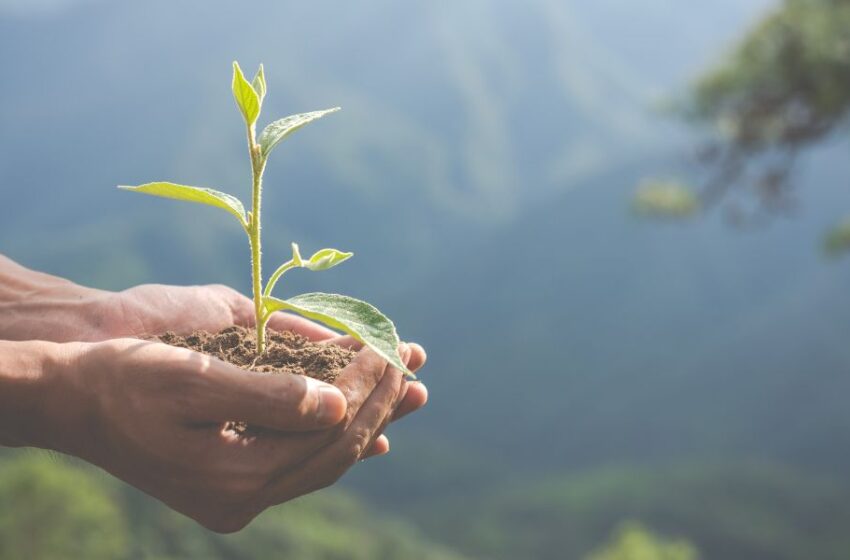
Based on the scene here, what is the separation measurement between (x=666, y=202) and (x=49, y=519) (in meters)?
15.4

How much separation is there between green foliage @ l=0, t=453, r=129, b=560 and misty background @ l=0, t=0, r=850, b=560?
A: 5.20 m

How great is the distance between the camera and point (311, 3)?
15600 cm

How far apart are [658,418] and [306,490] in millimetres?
95676

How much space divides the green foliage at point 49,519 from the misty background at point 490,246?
5.20 meters

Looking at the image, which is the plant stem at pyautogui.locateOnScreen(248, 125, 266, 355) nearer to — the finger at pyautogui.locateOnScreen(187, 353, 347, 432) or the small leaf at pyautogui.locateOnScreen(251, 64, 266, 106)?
the small leaf at pyautogui.locateOnScreen(251, 64, 266, 106)

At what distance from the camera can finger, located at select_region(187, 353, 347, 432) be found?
1688mm

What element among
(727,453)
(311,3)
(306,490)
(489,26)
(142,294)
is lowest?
(306,490)

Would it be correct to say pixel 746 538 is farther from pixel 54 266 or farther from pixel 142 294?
pixel 54 266

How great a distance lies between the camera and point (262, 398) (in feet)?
5.54

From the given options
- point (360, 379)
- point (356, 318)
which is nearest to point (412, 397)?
point (360, 379)

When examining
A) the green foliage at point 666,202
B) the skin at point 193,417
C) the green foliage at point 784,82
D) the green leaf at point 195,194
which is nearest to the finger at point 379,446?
the skin at point 193,417

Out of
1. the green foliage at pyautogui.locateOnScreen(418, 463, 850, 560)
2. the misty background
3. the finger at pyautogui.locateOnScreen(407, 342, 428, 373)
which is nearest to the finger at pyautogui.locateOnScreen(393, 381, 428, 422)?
the finger at pyautogui.locateOnScreen(407, 342, 428, 373)

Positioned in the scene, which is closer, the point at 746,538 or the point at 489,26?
the point at 746,538

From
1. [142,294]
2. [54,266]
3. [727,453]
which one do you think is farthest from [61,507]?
[54,266]
